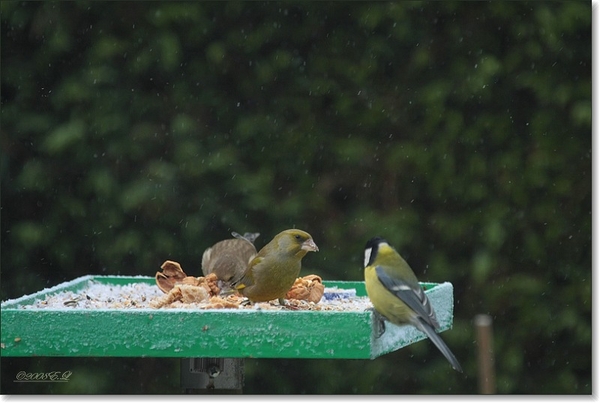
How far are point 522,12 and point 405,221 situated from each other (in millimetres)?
939

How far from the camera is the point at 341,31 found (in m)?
4.02

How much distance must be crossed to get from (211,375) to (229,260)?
1.33 ft

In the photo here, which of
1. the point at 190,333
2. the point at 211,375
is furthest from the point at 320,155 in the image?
the point at 190,333

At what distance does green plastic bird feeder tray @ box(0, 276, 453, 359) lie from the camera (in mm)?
2266

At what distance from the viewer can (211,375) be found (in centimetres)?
263

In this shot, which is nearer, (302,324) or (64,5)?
(302,324)

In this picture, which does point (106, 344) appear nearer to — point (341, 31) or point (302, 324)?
point (302, 324)

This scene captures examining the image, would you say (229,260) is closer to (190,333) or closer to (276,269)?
(276,269)

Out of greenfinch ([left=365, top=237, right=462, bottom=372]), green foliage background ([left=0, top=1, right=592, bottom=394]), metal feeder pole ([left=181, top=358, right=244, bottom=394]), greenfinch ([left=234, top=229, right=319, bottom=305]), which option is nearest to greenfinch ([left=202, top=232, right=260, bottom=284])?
greenfinch ([left=234, top=229, right=319, bottom=305])

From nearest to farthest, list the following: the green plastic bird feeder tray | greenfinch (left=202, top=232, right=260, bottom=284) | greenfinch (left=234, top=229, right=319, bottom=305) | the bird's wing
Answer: the green plastic bird feeder tray
the bird's wing
greenfinch (left=234, top=229, right=319, bottom=305)
greenfinch (left=202, top=232, right=260, bottom=284)

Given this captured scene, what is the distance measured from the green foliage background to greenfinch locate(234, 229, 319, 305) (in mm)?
1137

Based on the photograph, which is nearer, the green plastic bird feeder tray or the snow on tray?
the green plastic bird feeder tray

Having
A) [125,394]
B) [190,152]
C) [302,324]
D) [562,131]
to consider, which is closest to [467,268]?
[562,131]

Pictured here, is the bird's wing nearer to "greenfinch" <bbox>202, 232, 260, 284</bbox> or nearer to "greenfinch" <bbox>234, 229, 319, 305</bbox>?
"greenfinch" <bbox>234, 229, 319, 305</bbox>
